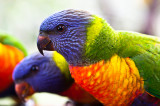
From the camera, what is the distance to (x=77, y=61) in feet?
3.76

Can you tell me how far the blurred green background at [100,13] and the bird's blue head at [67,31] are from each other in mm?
1926

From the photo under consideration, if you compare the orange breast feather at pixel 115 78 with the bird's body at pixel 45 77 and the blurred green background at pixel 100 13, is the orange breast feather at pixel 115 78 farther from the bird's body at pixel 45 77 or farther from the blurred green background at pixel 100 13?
the blurred green background at pixel 100 13

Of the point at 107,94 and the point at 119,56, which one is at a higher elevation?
the point at 119,56

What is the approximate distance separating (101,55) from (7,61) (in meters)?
1.28

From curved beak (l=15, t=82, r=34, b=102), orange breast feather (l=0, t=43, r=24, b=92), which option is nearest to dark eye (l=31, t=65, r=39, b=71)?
curved beak (l=15, t=82, r=34, b=102)

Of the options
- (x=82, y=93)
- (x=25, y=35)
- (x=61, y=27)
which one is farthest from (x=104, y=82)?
(x=25, y=35)

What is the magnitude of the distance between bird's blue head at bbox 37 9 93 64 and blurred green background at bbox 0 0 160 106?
1.93m

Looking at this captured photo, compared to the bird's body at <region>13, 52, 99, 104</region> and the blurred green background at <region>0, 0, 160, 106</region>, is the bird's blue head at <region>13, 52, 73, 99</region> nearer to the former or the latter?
the bird's body at <region>13, 52, 99, 104</region>

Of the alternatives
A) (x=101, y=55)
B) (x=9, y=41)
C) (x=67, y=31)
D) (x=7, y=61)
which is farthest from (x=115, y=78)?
Answer: (x=9, y=41)

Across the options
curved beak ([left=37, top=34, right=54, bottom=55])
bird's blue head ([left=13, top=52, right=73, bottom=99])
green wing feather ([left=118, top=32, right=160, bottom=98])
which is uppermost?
curved beak ([left=37, top=34, right=54, bottom=55])

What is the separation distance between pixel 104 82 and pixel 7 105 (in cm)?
147

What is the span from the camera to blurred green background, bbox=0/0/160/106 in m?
3.02

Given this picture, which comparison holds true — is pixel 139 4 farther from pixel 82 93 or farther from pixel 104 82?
pixel 104 82

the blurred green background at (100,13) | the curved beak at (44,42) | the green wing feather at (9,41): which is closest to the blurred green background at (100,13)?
the blurred green background at (100,13)
